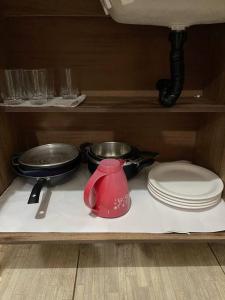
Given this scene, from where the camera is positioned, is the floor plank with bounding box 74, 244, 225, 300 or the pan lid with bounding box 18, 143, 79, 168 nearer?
the floor plank with bounding box 74, 244, 225, 300

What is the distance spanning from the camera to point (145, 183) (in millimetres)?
849

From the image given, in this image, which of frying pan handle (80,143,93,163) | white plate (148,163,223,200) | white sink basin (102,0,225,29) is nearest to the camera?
white sink basin (102,0,225,29)

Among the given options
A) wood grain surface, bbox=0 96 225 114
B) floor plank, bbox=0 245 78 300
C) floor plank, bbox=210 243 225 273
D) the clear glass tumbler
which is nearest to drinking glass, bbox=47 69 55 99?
the clear glass tumbler

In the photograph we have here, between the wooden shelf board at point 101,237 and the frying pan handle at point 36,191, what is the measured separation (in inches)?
3.5

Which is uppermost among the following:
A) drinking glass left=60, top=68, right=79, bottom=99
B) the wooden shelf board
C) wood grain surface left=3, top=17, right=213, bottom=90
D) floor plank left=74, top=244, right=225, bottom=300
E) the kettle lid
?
wood grain surface left=3, top=17, right=213, bottom=90

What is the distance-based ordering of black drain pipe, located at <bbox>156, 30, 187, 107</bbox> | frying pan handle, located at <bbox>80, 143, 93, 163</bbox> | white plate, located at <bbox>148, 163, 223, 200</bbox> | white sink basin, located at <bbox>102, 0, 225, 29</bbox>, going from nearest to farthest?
white sink basin, located at <bbox>102, 0, 225, 29</bbox> < black drain pipe, located at <bbox>156, 30, 187, 107</bbox> < white plate, located at <bbox>148, 163, 223, 200</bbox> < frying pan handle, located at <bbox>80, 143, 93, 163</bbox>

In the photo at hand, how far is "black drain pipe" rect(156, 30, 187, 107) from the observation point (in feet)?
2.04

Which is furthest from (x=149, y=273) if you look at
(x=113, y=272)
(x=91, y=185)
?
(x=91, y=185)

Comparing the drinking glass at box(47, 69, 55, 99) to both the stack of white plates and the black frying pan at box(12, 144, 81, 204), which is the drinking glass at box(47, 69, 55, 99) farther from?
the stack of white plates

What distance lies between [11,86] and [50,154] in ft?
0.92

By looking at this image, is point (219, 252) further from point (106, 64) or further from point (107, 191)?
point (106, 64)

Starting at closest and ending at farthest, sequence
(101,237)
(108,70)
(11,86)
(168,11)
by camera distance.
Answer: (168,11) → (101,237) → (11,86) → (108,70)

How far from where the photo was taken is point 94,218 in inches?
27.4

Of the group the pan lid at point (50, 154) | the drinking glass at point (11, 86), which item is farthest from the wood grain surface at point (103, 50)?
the pan lid at point (50, 154)
